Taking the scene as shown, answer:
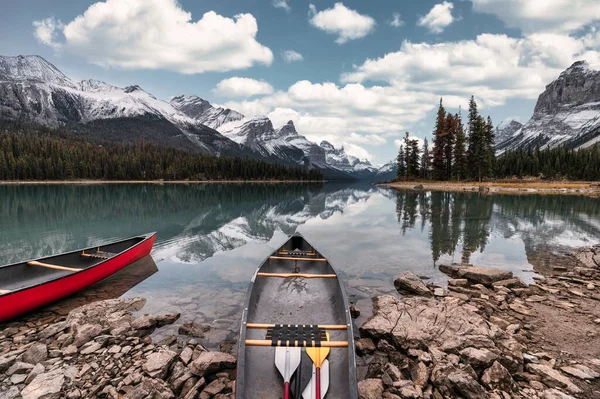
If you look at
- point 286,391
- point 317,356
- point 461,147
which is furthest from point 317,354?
point 461,147

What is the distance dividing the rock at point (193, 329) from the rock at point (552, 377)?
981 cm

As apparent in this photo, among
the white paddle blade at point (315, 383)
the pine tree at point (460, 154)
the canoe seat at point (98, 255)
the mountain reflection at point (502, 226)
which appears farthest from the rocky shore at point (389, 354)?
the pine tree at point (460, 154)

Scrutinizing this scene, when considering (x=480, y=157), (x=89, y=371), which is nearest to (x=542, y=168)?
(x=480, y=157)

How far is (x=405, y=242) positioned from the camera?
26047mm

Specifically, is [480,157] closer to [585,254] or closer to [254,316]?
[585,254]

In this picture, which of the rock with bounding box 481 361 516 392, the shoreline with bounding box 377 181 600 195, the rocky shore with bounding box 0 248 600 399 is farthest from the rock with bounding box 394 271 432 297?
the shoreline with bounding box 377 181 600 195

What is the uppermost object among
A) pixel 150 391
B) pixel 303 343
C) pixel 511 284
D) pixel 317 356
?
pixel 303 343

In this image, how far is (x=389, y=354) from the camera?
9.31 meters

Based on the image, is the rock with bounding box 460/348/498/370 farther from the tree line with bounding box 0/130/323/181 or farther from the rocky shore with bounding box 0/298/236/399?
the tree line with bounding box 0/130/323/181

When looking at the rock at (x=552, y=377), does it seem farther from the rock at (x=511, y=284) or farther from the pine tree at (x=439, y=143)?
the pine tree at (x=439, y=143)

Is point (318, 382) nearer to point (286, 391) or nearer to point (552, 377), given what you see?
point (286, 391)

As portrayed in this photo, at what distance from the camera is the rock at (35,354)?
859 cm

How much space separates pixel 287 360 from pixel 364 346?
11.2 feet

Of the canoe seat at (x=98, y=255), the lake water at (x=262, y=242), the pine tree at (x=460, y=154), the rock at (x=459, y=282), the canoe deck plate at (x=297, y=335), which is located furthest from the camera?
the pine tree at (x=460, y=154)
